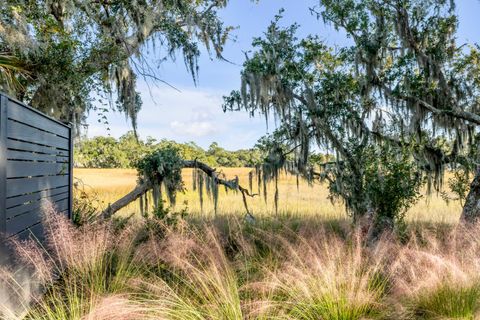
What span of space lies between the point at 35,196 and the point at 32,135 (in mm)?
660

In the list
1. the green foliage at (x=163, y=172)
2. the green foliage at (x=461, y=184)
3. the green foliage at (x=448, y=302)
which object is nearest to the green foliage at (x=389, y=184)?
the green foliage at (x=461, y=184)

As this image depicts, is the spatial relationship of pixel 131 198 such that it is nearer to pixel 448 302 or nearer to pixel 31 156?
pixel 31 156

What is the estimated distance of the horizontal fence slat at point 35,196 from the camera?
3.55 meters

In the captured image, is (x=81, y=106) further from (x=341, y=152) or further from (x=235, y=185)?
(x=341, y=152)

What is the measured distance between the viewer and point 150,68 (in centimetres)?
916

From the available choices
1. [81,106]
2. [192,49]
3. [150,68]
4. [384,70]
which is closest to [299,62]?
[384,70]

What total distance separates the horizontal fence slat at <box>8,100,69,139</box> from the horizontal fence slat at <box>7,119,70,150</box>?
5 centimetres

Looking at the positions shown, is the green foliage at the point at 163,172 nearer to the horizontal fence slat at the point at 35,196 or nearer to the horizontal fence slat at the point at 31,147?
the horizontal fence slat at the point at 35,196

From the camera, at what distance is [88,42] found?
7.80 meters

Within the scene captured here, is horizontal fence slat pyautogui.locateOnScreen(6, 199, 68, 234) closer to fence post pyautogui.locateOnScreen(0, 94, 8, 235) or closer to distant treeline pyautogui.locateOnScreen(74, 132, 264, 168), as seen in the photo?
fence post pyautogui.locateOnScreen(0, 94, 8, 235)

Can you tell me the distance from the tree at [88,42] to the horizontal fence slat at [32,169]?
2011 mm

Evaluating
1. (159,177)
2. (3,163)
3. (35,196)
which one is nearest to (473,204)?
(159,177)

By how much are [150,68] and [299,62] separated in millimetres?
3442

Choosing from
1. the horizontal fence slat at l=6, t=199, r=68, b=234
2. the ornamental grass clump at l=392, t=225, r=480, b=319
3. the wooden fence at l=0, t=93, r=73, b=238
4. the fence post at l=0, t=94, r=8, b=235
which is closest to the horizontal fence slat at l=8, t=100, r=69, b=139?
the wooden fence at l=0, t=93, r=73, b=238
